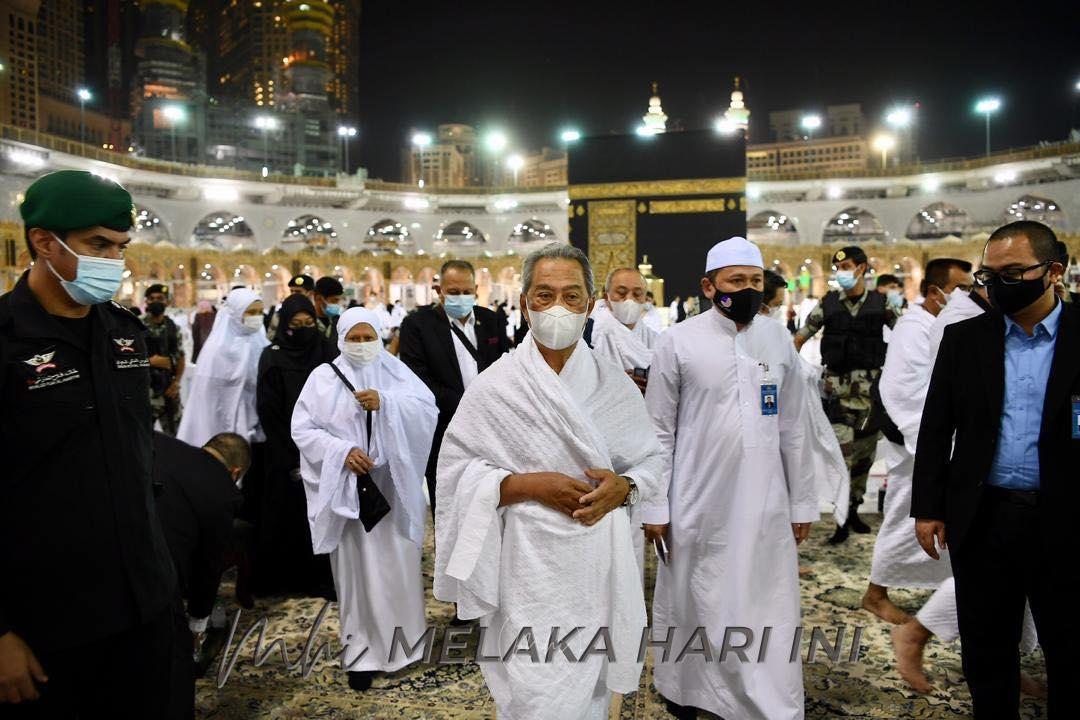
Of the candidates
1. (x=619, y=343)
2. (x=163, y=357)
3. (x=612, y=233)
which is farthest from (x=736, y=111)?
(x=163, y=357)

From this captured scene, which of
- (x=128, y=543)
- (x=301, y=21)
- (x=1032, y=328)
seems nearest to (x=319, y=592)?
(x=128, y=543)

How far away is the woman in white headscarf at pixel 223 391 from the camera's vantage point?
4.22 m

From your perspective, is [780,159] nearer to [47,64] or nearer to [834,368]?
[47,64]

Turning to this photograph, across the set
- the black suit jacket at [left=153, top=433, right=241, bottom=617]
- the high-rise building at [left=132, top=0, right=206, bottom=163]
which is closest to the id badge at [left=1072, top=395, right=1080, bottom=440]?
A: the black suit jacket at [left=153, top=433, right=241, bottom=617]

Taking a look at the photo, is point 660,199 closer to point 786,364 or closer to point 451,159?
point 786,364

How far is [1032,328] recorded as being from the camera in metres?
1.95

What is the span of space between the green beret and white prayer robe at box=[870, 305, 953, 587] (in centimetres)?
293

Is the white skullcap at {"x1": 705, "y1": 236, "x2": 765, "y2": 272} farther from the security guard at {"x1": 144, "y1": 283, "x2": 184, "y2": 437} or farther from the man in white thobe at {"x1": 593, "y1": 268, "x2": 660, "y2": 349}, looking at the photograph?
the security guard at {"x1": 144, "y1": 283, "x2": 184, "y2": 437}

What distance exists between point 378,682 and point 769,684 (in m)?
1.40

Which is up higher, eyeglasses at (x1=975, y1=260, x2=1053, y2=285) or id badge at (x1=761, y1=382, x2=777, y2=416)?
eyeglasses at (x1=975, y1=260, x2=1053, y2=285)

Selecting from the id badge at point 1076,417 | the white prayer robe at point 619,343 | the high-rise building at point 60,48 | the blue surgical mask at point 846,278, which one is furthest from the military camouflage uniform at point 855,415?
the high-rise building at point 60,48

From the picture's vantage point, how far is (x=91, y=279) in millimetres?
1428

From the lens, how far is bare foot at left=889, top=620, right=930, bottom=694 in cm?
255

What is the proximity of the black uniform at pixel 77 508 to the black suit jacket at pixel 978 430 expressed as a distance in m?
1.94
